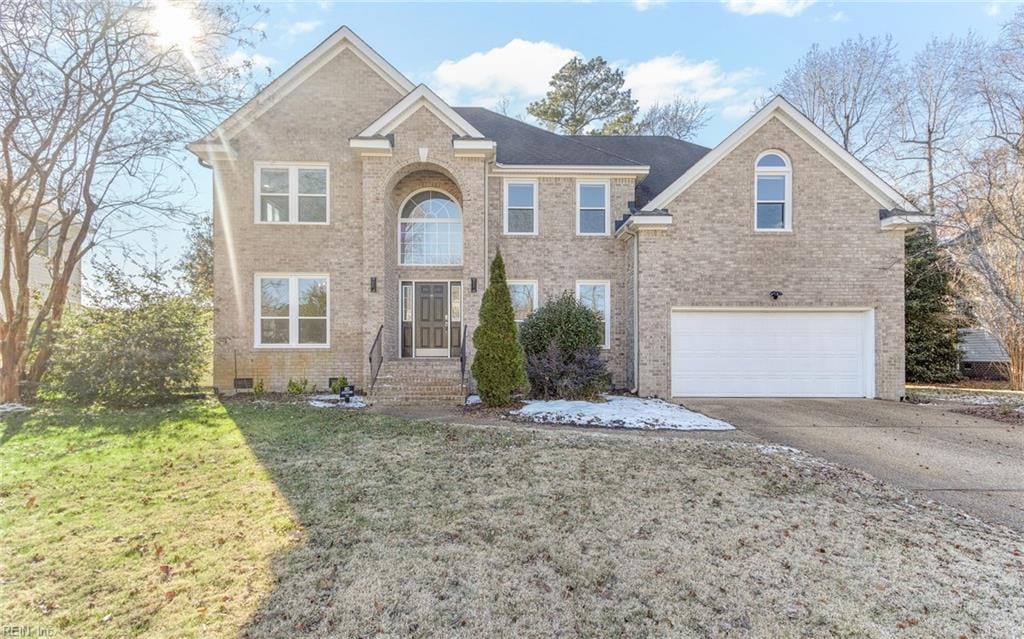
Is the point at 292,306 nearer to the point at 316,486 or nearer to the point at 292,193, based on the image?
the point at 292,193

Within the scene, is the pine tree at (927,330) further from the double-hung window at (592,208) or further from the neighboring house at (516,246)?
the double-hung window at (592,208)

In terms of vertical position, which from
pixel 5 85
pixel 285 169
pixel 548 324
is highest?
pixel 5 85

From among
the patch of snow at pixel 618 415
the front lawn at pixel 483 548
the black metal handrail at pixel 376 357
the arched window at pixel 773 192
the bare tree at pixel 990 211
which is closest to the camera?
the front lawn at pixel 483 548

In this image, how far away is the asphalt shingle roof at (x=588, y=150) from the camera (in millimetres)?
12898

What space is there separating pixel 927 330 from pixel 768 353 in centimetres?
815

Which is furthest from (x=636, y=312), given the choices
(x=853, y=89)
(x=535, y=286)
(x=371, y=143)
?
(x=853, y=89)

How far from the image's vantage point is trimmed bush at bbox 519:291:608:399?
10281 mm

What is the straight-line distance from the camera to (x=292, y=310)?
39.8 ft

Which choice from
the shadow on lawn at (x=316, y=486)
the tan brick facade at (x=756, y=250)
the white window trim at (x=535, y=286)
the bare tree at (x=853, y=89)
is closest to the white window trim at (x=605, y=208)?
the tan brick facade at (x=756, y=250)

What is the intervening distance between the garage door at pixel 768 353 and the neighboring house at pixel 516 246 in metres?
0.03

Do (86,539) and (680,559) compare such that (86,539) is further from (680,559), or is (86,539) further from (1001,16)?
(1001,16)

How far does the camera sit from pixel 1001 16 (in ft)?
39.5

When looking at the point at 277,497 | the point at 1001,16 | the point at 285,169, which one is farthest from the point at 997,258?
the point at 285,169

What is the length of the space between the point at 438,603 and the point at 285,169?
12.2 m
